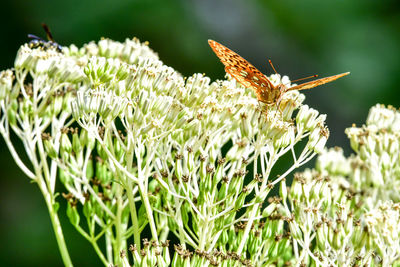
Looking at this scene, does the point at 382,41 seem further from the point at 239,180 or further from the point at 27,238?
the point at 239,180

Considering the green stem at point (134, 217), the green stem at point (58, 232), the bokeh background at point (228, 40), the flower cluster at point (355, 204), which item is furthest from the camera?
the bokeh background at point (228, 40)

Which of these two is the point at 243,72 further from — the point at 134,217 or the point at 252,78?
the point at 134,217

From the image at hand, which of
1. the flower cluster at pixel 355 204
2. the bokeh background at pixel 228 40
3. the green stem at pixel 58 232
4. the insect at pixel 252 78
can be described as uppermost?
the bokeh background at pixel 228 40

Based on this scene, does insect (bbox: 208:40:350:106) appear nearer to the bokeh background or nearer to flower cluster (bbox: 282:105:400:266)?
flower cluster (bbox: 282:105:400:266)

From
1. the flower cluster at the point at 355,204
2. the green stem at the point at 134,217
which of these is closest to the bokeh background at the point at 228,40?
the flower cluster at the point at 355,204

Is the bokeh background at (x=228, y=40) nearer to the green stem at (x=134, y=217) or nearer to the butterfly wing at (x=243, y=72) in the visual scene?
the butterfly wing at (x=243, y=72)

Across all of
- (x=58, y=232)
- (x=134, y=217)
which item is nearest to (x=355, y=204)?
(x=134, y=217)

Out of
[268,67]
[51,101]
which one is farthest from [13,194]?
Answer: [51,101]

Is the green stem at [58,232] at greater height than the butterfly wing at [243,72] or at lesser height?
lesser
